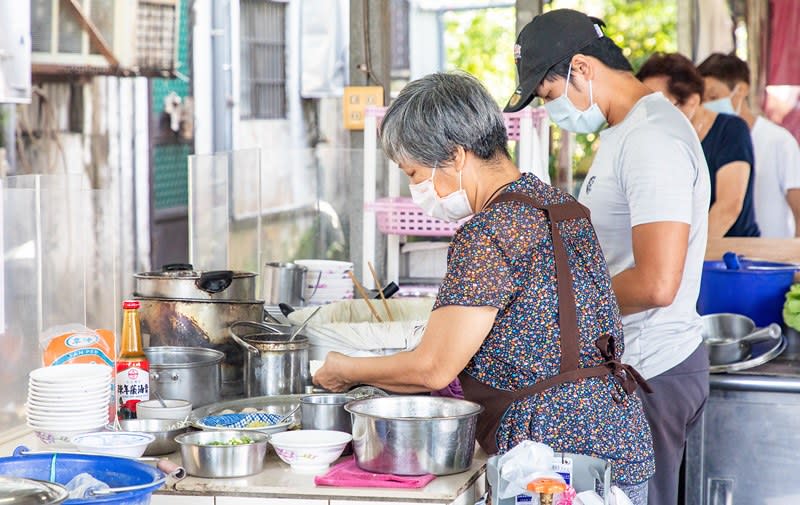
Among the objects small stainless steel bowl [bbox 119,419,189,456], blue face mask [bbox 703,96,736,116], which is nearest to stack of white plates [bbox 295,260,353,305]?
small stainless steel bowl [bbox 119,419,189,456]

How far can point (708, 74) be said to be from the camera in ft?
17.4

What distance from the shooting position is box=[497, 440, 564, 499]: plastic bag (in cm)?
197

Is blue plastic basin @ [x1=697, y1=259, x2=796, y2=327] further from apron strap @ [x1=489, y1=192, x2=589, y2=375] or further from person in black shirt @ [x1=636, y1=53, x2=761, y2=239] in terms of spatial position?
apron strap @ [x1=489, y1=192, x2=589, y2=375]

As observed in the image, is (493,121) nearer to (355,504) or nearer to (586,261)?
(586,261)

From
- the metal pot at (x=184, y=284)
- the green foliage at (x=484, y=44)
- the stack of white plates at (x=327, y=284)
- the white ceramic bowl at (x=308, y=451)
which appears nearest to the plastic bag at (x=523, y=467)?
the white ceramic bowl at (x=308, y=451)

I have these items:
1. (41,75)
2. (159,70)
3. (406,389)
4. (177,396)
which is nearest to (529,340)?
(406,389)

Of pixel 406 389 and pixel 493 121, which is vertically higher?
pixel 493 121

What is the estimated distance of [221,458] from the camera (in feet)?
6.75

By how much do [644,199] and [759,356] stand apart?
3.96 ft

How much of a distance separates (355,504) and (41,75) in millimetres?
3465

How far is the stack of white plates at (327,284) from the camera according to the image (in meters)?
3.71

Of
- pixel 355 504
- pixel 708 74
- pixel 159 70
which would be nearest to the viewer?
pixel 355 504

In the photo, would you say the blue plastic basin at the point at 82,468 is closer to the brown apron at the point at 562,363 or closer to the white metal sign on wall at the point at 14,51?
the brown apron at the point at 562,363

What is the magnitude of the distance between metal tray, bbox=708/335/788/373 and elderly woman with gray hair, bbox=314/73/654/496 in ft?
4.05
